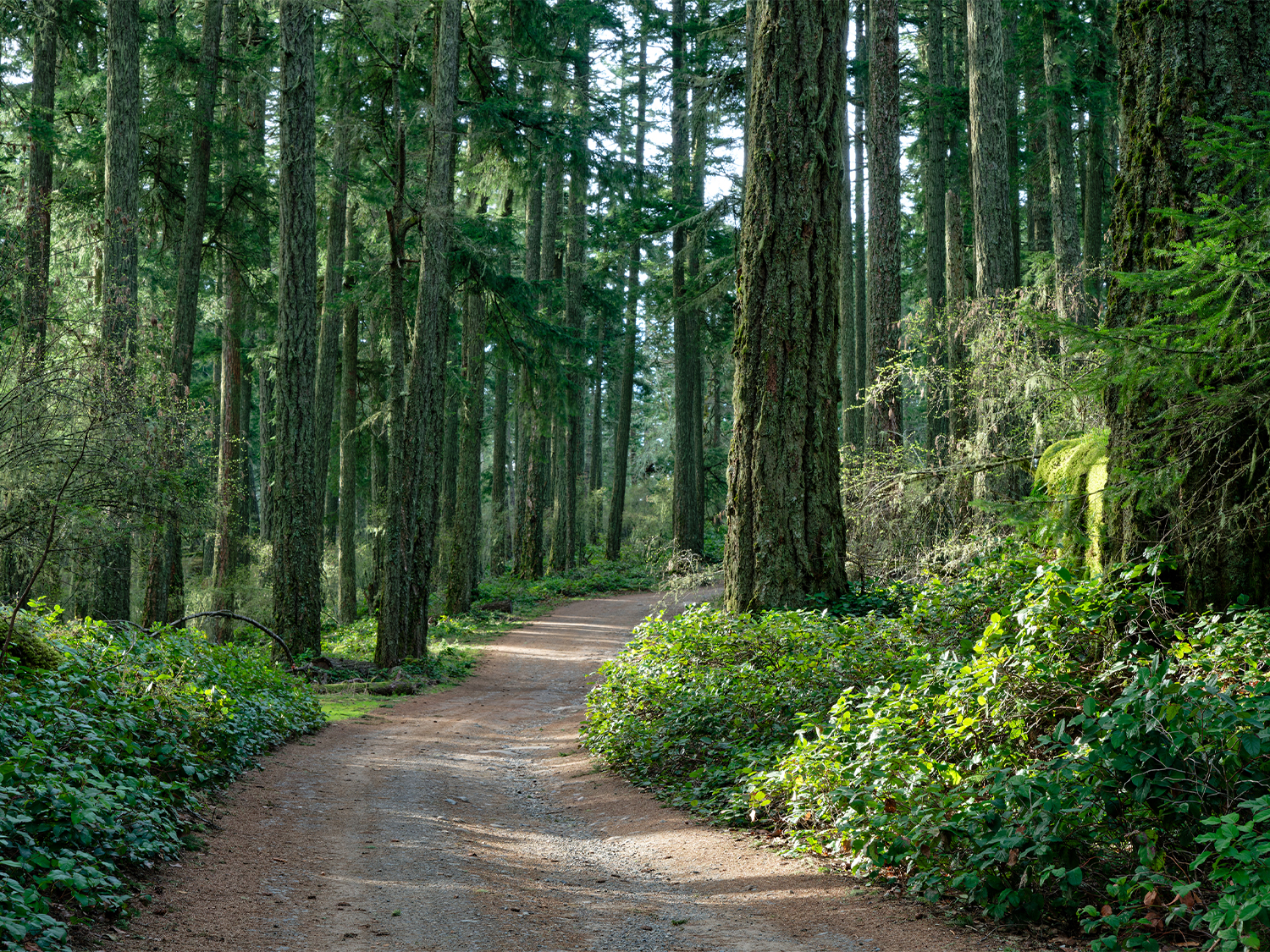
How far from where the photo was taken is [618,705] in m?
8.42

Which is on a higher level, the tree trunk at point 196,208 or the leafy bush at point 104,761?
the tree trunk at point 196,208

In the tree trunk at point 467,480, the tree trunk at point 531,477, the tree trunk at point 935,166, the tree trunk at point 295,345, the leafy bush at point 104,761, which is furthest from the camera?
the tree trunk at point 531,477

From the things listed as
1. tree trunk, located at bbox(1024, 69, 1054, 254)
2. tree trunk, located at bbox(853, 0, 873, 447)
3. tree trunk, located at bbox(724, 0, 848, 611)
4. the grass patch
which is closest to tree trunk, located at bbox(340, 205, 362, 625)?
the grass patch

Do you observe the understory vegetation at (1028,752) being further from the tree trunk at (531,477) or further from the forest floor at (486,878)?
the tree trunk at (531,477)

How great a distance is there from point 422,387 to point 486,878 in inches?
401

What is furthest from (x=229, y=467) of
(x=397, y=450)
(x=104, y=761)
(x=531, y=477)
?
(x=104, y=761)

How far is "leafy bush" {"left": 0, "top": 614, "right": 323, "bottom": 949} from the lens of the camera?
150 inches

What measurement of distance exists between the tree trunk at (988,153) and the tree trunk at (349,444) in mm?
12661

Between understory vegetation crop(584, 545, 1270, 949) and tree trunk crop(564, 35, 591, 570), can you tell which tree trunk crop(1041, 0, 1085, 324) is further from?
understory vegetation crop(584, 545, 1270, 949)

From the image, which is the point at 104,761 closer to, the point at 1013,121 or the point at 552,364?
the point at 552,364

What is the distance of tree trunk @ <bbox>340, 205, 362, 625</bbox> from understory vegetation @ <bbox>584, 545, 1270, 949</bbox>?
14278mm

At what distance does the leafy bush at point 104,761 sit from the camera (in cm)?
381

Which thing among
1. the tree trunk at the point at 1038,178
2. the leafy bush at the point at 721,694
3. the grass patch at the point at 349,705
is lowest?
the grass patch at the point at 349,705

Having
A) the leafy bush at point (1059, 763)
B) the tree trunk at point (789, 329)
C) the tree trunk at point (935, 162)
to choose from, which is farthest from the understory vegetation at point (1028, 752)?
the tree trunk at point (935, 162)
